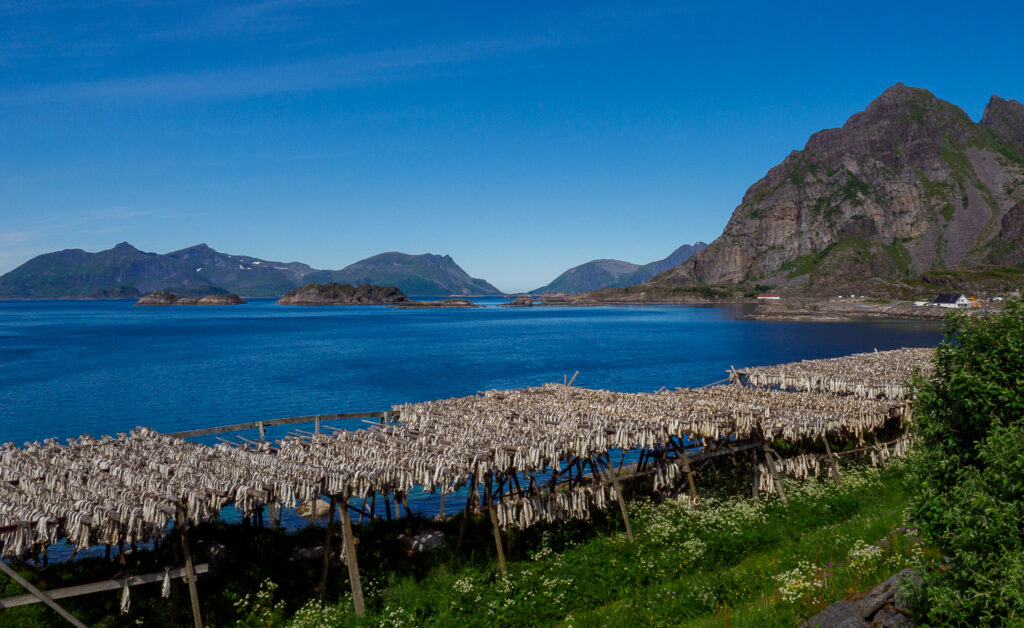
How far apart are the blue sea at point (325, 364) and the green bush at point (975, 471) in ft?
63.4

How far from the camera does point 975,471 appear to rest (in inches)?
319

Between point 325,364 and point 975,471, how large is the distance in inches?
3032

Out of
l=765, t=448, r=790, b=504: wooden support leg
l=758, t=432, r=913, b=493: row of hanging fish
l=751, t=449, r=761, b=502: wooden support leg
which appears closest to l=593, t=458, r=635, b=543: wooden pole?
l=751, t=449, r=761, b=502: wooden support leg

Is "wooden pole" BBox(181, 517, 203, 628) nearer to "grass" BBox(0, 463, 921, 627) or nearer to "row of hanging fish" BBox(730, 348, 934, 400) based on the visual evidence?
"grass" BBox(0, 463, 921, 627)

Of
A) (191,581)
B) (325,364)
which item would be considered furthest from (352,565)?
(325,364)

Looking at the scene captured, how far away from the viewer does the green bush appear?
750cm

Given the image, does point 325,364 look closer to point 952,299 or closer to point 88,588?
point 88,588

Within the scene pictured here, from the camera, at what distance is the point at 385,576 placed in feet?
46.4

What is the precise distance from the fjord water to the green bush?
125ft

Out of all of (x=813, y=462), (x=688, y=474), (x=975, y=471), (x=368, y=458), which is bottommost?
(x=813, y=462)

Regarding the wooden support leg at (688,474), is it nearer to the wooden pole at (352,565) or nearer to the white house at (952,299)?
the wooden pole at (352,565)

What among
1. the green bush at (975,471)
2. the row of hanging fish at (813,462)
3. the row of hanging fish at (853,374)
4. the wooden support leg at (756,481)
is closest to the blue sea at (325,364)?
the wooden support leg at (756,481)

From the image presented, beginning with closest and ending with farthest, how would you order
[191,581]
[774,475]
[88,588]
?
[88,588] → [191,581] → [774,475]

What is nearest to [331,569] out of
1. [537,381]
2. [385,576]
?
[385,576]
